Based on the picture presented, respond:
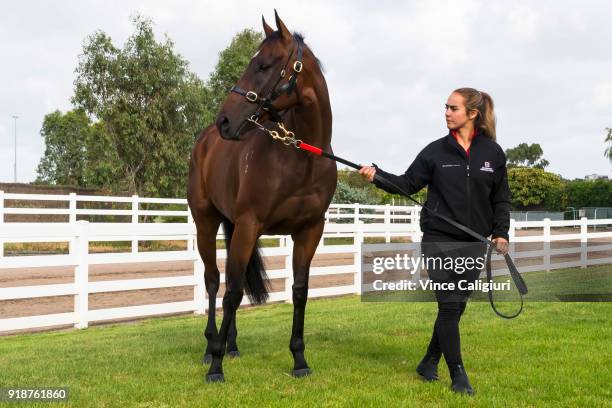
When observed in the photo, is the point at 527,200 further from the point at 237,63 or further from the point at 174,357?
the point at 174,357

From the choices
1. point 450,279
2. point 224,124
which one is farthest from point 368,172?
point 224,124

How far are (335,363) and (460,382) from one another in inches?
48.5

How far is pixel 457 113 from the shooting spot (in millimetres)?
4078

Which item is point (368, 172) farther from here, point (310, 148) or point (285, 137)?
point (285, 137)

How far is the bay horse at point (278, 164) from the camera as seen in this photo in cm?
433

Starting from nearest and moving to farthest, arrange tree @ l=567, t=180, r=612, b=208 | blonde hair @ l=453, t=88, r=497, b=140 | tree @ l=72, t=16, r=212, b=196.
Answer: blonde hair @ l=453, t=88, r=497, b=140, tree @ l=72, t=16, r=212, b=196, tree @ l=567, t=180, r=612, b=208

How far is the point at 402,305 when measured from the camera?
8898 mm

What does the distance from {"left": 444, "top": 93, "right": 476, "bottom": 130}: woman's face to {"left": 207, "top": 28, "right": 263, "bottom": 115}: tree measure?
34.3 meters

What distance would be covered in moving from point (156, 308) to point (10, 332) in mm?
1861

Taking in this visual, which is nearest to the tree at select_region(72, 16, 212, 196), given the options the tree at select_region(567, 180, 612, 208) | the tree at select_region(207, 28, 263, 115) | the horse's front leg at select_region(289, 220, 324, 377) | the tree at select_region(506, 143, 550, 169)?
the tree at select_region(207, 28, 263, 115)

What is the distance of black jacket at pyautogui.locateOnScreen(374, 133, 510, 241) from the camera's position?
13.2 feet

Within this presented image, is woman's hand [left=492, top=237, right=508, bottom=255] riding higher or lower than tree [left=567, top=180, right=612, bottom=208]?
lower

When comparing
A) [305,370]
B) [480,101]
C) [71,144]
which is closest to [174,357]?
[305,370]

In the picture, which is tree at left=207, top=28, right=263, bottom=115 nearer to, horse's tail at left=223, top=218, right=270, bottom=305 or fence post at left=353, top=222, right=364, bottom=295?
fence post at left=353, top=222, right=364, bottom=295
